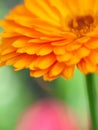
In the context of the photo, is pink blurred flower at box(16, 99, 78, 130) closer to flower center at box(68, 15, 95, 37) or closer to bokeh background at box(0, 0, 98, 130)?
bokeh background at box(0, 0, 98, 130)

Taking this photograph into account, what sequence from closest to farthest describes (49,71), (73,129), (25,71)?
(49,71) < (73,129) < (25,71)

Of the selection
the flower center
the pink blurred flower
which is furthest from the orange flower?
the pink blurred flower

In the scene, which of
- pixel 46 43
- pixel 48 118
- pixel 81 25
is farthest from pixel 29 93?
pixel 46 43

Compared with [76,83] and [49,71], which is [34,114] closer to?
[76,83]

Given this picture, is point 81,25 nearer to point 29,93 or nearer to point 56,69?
point 56,69

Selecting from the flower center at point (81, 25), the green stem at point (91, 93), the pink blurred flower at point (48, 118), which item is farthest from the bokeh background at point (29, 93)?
the green stem at point (91, 93)

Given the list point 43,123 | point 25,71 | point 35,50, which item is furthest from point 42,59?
point 25,71

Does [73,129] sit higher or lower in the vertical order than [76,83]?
lower

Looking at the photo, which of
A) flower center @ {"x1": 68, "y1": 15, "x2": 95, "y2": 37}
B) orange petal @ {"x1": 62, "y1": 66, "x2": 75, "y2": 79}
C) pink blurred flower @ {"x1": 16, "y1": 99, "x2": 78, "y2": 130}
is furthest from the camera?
pink blurred flower @ {"x1": 16, "y1": 99, "x2": 78, "y2": 130}
